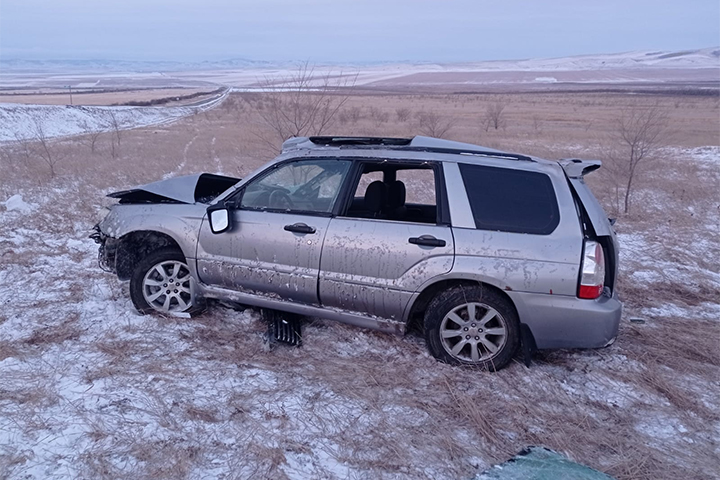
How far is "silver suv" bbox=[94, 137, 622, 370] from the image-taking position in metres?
4.38

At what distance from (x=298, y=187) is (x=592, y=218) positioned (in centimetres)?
237

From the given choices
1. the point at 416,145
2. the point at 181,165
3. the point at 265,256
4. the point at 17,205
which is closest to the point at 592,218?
the point at 416,145

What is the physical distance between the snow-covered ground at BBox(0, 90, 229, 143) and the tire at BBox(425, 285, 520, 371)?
72.0 feet

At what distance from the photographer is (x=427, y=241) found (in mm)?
4523

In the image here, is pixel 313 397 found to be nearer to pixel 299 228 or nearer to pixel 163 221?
pixel 299 228

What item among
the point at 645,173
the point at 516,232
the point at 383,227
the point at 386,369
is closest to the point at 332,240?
the point at 383,227

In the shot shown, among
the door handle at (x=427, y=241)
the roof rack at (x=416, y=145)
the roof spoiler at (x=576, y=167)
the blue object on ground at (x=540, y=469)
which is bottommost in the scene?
the blue object on ground at (x=540, y=469)

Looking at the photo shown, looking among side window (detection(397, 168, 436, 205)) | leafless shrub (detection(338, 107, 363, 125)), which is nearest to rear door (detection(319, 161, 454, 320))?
side window (detection(397, 168, 436, 205))

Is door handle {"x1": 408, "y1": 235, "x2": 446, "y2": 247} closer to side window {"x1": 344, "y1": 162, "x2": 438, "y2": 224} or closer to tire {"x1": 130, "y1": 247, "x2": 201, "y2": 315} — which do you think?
side window {"x1": 344, "y1": 162, "x2": 438, "y2": 224}

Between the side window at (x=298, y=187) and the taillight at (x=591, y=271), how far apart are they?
1.98 meters

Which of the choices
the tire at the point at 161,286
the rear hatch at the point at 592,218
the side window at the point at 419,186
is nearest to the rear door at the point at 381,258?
the rear hatch at the point at 592,218

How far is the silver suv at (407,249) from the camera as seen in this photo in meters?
4.38

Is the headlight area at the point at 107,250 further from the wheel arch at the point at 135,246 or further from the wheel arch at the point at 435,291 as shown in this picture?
the wheel arch at the point at 435,291

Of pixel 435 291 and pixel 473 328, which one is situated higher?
pixel 435 291
